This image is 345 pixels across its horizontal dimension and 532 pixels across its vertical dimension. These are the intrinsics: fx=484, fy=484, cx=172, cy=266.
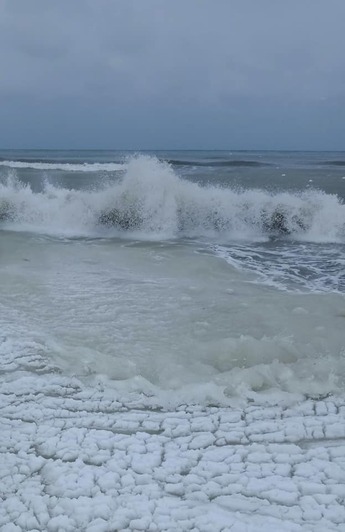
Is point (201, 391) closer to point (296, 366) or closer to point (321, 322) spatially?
point (296, 366)

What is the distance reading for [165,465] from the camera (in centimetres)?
209

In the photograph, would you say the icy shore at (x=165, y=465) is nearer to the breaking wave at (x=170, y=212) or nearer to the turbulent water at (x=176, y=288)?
the turbulent water at (x=176, y=288)

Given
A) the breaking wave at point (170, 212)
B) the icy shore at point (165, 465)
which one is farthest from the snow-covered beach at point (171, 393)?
the breaking wave at point (170, 212)

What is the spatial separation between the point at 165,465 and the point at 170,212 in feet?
25.7

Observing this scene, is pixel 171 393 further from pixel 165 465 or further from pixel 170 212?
pixel 170 212

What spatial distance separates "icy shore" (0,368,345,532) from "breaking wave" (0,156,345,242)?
661cm

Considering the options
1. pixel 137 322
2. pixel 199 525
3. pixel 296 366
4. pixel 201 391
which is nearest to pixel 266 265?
pixel 137 322

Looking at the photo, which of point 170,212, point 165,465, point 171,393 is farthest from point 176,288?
point 170,212

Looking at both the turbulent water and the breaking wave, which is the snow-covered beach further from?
the breaking wave

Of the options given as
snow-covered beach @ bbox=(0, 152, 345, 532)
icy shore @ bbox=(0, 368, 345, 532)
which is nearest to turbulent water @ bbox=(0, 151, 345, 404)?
snow-covered beach @ bbox=(0, 152, 345, 532)

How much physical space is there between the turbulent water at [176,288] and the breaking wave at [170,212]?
0.09ft

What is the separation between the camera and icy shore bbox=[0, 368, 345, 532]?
5.87 ft

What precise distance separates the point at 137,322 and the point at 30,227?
264 inches

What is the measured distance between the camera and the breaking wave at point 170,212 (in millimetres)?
9383
